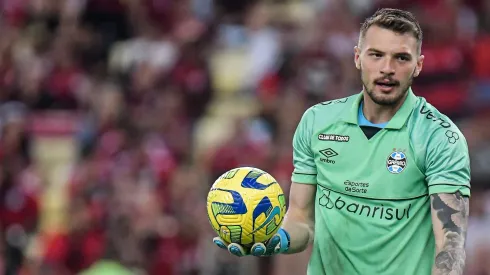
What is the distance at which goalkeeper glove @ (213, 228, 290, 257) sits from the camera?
497 centimetres

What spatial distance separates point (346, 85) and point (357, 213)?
6.62 m

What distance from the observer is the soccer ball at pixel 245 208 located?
4980 mm

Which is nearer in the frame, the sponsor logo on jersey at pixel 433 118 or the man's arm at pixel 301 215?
the sponsor logo on jersey at pixel 433 118

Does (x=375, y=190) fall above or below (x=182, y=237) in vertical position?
above

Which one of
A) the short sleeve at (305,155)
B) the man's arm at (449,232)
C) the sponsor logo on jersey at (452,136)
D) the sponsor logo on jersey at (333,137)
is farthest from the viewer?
the short sleeve at (305,155)

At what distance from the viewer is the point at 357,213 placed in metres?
5.07

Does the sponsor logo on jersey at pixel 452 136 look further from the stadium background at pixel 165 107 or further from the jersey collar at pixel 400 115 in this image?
the stadium background at pixel 165 107

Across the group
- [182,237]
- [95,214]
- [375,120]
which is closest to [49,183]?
[95,214]

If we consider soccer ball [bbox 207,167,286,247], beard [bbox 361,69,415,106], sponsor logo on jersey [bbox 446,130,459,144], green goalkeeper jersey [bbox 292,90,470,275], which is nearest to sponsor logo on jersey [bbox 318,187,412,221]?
green goalkeeper jersey [bbox 292,90,470,275]

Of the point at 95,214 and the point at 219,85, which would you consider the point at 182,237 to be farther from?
the point at 219,85

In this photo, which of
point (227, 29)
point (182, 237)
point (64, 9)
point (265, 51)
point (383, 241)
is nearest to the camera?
point (383, 241)

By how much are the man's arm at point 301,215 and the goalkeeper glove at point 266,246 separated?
0.27 ft

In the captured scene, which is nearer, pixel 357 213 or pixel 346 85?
pixel 357 213

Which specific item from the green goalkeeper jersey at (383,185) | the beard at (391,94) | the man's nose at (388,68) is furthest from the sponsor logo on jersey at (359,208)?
the man's nose at (388,68)
